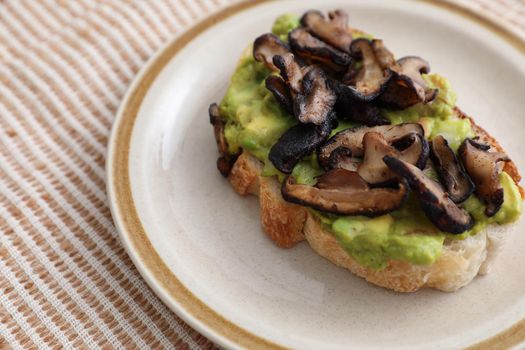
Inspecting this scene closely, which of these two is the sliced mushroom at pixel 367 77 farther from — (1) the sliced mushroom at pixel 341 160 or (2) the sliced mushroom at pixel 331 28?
(1) the sliced mushroom at pixel 341 160

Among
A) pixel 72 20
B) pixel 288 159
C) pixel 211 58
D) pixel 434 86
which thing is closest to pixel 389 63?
pixel 434 86

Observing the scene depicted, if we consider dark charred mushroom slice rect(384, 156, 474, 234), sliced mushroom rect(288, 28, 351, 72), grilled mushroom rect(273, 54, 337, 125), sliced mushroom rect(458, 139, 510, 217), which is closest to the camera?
dark charred mushroom slice rect(384, 156, 474, 234)

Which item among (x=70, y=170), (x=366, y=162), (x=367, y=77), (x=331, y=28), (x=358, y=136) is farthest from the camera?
(x=70, y=170)

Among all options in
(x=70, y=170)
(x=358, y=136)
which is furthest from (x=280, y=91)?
(x=70, y=170)

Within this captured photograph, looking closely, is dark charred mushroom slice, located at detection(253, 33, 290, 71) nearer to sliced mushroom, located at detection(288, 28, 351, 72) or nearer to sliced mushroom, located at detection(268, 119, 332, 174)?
sliced mushroom, located at detection(288, 28, 351, 72)

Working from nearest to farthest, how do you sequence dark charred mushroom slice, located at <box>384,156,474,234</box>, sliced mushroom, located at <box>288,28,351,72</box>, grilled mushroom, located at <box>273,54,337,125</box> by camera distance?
dark charred mushroom slice, located at <box>384,156,474,234</box> < grilled mushroom, located at <box>273,54,337,125</box> < sliced mushroom, located at <box>288,28,351,72</box>

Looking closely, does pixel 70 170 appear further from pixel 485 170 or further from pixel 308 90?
pixel 485 170

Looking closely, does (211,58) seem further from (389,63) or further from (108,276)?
(108,276)

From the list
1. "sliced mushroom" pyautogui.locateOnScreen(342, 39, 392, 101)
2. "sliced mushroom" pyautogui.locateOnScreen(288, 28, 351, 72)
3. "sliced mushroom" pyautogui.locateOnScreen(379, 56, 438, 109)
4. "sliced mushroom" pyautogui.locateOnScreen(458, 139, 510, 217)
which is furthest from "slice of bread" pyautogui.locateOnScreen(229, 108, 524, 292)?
"sliced mushroom" pyautogui.locateOnScreen(288, 28, 351, 72)
